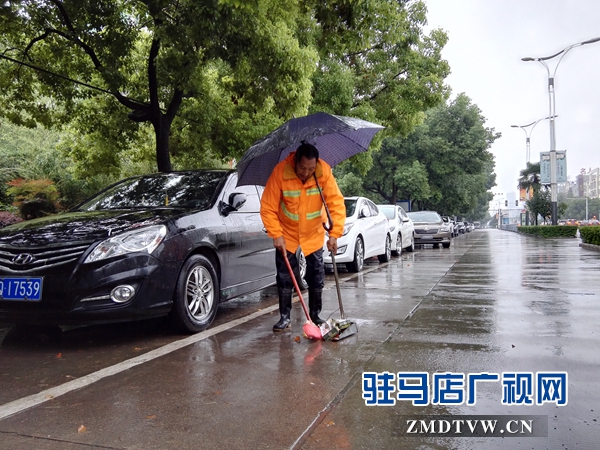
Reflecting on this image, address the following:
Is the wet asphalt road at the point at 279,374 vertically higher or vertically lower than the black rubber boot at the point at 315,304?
lower

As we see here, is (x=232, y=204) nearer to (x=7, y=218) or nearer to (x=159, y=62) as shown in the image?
(x=159, y=62)

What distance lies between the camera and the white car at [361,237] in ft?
32.4

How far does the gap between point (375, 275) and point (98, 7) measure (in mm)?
7527

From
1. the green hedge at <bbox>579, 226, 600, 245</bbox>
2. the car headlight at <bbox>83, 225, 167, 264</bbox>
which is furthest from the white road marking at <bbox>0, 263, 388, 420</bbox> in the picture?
the green hedge at <bbox>579, 226, 600, 245</bbox>

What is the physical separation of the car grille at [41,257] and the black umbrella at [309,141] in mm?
1658

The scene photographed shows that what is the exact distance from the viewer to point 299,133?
14.8 feet

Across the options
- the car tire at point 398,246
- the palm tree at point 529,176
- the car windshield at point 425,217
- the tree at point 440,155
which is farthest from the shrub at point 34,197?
the palm tree at point 529,176

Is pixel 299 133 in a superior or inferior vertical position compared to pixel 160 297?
superior

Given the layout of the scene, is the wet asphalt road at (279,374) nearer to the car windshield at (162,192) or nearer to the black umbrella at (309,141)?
Answer: the car windshield at (162,192)

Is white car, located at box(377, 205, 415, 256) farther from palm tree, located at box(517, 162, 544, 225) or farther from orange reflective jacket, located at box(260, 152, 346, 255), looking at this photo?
palm tree, located at box(517, 162, 544, 225)

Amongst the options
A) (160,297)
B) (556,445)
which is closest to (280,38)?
(160,297)

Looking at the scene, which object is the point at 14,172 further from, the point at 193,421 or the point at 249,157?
the point at 193,421

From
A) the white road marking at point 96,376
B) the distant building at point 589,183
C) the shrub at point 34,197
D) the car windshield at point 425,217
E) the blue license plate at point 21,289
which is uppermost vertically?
the distant building at point 589,183

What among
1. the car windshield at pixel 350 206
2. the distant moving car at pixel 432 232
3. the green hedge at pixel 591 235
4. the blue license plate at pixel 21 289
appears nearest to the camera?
the blue license plate at pixel 21 289
